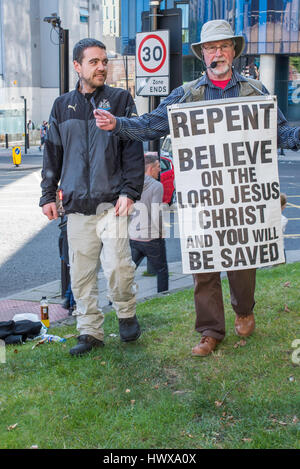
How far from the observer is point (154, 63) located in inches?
331

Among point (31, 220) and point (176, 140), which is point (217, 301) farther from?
point (31, 220)

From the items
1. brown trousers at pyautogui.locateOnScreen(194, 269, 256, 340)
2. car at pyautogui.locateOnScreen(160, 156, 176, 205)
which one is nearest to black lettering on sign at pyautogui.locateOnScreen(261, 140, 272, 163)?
brown trousers at pyautogui.locateOnScreen(194, 269, 256, 340)

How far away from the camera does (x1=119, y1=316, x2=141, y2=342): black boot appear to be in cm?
458

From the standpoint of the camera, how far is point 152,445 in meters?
3.05

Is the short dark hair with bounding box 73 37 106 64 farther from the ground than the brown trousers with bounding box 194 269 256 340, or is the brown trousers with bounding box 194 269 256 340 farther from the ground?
the short dark hair with bounding box 73 37 106 64

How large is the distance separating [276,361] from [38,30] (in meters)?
61.6

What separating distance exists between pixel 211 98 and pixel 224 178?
1.95ft

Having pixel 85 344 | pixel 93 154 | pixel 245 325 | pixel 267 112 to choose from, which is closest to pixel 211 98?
pixel 267 112

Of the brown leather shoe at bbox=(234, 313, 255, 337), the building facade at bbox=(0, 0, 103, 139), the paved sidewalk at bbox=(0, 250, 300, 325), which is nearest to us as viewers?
the brown leather shoe at bbox=(234, 313, 255, 337)

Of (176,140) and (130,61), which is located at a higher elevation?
(130,61)

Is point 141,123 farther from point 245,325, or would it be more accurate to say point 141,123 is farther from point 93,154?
point 245,325

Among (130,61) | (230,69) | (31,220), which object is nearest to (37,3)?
(130,61)

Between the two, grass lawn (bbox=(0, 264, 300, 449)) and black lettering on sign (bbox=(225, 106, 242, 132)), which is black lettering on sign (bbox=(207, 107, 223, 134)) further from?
grass lawn (bbox=(0, 264, 300, 449))

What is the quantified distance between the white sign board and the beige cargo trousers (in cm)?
55
